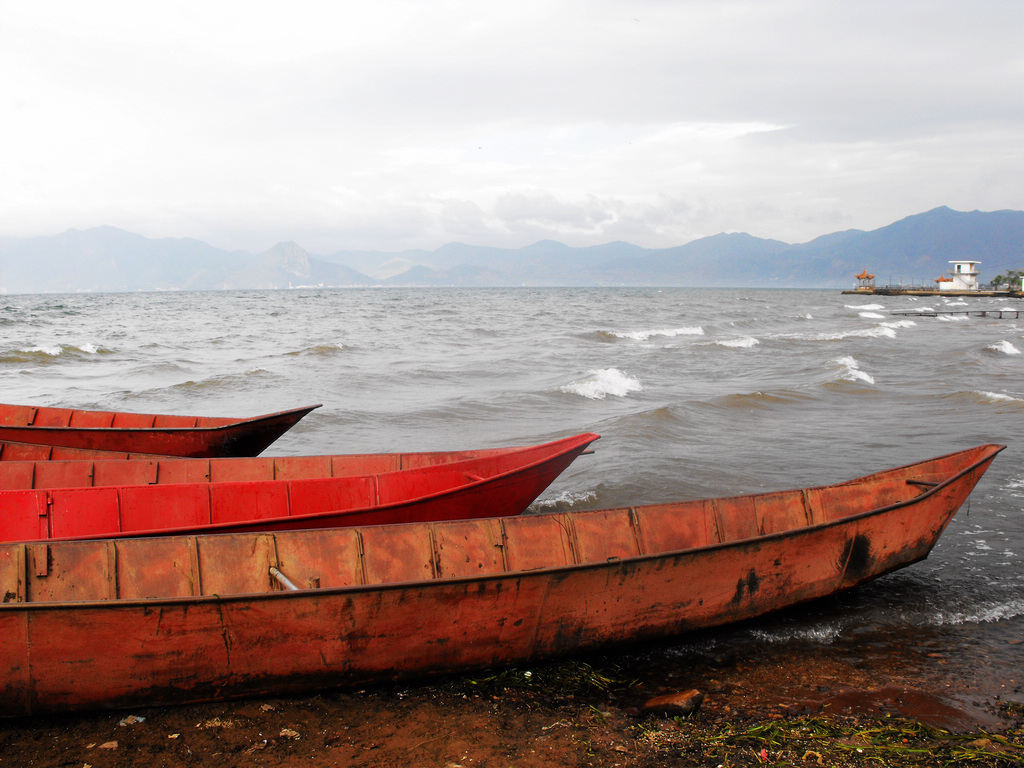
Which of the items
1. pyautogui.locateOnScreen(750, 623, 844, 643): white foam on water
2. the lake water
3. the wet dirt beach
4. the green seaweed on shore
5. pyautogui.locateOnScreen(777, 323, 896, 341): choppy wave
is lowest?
pyautogui.locateOnScreen(750, 623, 844, 643): white foam on water

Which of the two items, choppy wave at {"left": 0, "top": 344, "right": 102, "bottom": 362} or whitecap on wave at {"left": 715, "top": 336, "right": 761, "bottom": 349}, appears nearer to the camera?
choppy wave at {"left": 0, "top": 344, "right": 102, "bottom": 362}

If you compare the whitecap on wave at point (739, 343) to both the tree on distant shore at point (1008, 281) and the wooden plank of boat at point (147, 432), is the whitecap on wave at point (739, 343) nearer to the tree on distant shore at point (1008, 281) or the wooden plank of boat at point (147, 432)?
the wooden plank of boat at point (147, 432)

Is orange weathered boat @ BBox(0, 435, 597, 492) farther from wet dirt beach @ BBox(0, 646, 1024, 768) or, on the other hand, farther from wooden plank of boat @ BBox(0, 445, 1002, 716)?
wet dirt beach @ BBox(0, 646, 1024, 768)

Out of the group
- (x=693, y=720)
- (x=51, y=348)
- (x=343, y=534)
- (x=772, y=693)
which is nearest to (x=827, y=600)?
(x=772, y=693)

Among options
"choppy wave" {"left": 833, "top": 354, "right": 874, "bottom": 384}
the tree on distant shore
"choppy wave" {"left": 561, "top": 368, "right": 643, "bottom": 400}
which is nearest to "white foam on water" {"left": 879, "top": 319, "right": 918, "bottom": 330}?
"choppy wave" {"left": 833, "top": 354, "right": 874, "bottom": 384}

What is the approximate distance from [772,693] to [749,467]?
6.80 metres

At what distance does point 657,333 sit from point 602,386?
21.0 m

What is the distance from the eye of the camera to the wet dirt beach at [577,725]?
13.8 ft

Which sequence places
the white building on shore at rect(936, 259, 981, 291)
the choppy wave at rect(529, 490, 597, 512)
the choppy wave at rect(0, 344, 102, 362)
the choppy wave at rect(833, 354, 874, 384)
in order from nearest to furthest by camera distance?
1. the choppy wave at rect(529, 490, 597, 512)
2. the choppy wave at rect(833, 354, 874, 384)
3. the choppy wave at rect(0, 344, 102, 362)
4. the white building on shore at rect(936, 259, 981, 291)

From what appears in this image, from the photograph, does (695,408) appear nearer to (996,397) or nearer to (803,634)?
(996,397)

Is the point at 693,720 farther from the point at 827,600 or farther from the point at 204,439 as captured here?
the point at 204,439

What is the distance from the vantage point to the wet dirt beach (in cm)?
421

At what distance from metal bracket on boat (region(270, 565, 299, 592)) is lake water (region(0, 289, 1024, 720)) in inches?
118

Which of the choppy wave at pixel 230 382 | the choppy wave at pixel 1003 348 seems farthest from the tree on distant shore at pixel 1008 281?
the choppy wave at pixel 230 382
